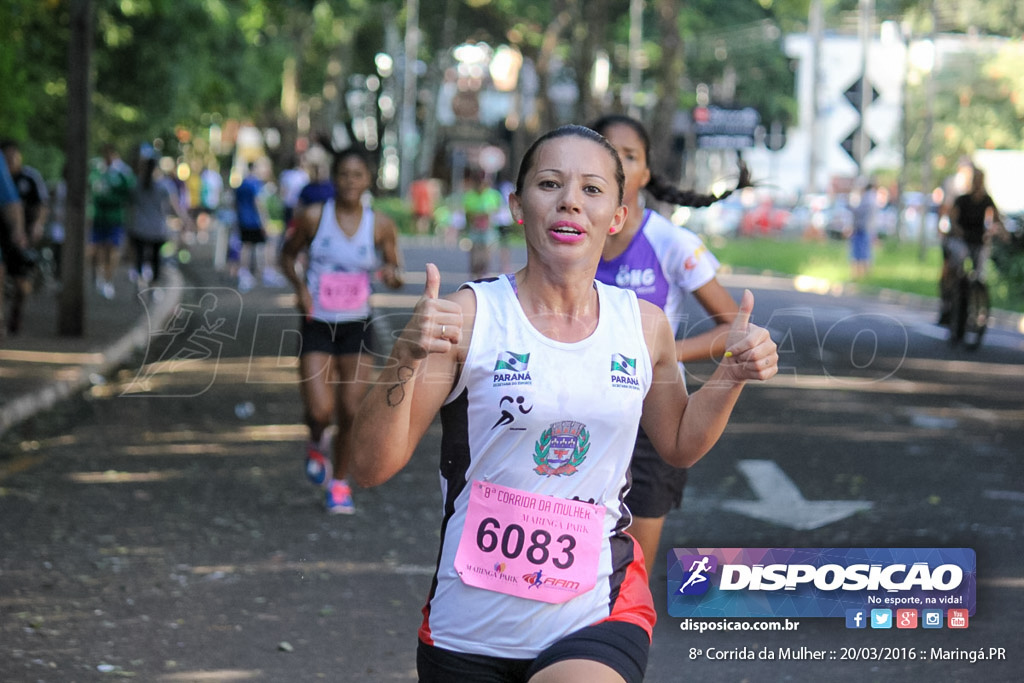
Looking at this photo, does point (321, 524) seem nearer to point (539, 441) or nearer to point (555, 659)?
point (539, 441)

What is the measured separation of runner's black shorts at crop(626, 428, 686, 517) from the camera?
16.9 ft

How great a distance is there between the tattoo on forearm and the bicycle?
15375 mm

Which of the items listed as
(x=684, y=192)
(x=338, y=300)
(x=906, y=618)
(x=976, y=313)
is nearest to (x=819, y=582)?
(x=906, y=618)

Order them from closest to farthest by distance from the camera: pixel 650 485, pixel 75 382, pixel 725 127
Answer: pixel 650 485 → pixel 75 382 → pixel 725 127

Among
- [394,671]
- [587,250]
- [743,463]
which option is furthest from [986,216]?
[587,250]

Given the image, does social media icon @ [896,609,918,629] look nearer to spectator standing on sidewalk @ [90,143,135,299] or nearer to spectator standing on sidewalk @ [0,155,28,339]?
spectator standing on sidewalk @ [0,155,28,339]

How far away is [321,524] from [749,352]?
16.3ft

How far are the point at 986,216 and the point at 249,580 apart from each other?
12825 mm

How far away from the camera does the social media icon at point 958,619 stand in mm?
5859

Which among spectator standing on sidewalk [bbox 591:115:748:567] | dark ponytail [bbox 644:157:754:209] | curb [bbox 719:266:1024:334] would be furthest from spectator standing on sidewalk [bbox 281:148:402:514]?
curb [bbox 719:266:1024:334]

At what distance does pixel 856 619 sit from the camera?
5.71 metres

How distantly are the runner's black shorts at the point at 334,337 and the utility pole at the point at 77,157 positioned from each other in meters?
8.28

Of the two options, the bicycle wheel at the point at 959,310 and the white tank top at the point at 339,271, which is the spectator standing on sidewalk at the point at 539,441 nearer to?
the white tank top at the point at 339,271

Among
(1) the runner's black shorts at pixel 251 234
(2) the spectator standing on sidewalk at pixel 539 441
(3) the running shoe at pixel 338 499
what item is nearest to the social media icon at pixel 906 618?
(2) the spectator standing on sidewalk at pixel 539 441
